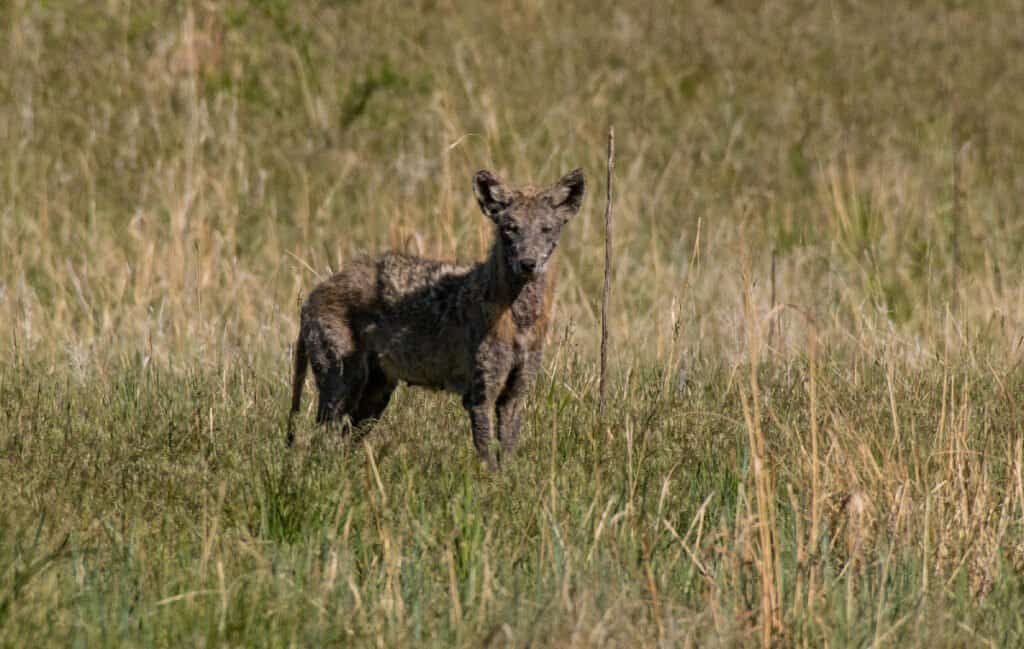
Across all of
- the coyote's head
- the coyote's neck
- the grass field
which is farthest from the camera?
the coyote's neck

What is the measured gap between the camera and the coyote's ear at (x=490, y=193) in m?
7.39

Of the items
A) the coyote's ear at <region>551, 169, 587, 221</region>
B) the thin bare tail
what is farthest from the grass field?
the coyote's ear at <region>551, 169, 587, 221</region>

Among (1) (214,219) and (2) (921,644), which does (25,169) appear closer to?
(1) (214,219)

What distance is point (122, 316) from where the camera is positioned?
10.4m

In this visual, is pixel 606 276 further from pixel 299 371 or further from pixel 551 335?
pixel 551 335

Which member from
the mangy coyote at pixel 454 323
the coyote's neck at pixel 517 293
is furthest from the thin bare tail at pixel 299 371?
the coyote's neck at pixel 517 293

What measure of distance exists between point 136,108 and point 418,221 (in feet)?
12.0

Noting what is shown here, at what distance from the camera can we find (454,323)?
25.1 feet

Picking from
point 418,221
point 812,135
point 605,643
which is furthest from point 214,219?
point 605,643

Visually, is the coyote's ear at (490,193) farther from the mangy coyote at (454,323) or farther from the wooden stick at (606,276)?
the wooden stick at (606,276)

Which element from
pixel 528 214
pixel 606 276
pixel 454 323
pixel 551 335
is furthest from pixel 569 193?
pixel 551 335

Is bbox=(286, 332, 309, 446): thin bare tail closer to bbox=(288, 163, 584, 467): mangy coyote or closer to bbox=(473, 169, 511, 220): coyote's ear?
bbox=(288, 163, 584, 467): mangy coyote

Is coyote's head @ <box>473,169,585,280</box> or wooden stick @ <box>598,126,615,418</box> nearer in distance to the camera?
wooden stick @ <box>598,126,615,418</box>

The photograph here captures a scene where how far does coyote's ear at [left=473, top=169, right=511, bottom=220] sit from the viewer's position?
7387mm
